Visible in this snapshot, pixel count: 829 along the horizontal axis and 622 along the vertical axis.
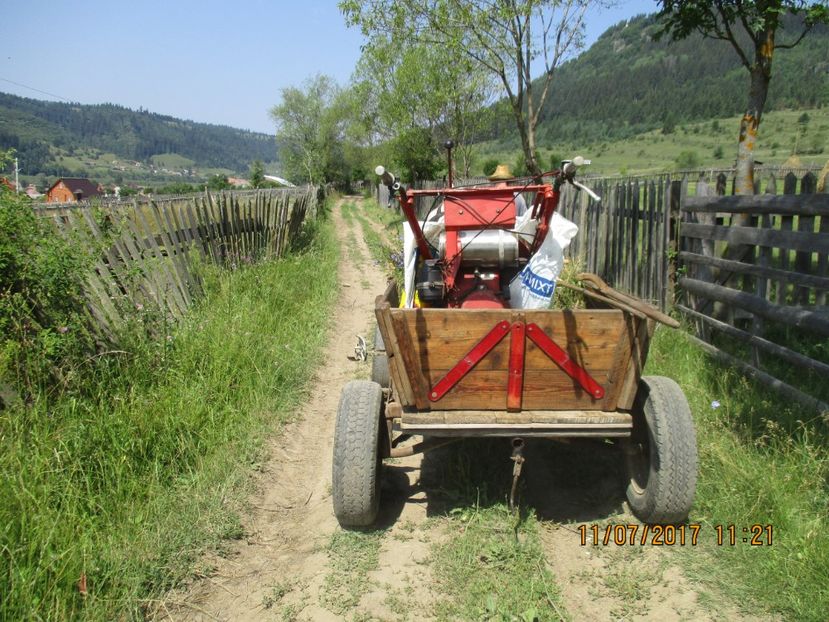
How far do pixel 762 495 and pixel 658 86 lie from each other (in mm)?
154001

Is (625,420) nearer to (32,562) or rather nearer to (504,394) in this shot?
(504,394)

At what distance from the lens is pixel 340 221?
29.8m

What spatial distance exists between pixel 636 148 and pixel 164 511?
307 ft

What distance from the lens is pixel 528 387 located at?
3.37 m

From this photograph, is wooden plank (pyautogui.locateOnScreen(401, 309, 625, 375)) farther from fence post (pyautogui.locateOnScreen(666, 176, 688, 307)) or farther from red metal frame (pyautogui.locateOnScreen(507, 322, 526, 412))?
fence post (pyautogui.locateOnScreen(666, 176, 688, 307))

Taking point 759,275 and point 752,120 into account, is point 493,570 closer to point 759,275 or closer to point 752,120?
point 759,275

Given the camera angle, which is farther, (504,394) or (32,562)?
(504,394)

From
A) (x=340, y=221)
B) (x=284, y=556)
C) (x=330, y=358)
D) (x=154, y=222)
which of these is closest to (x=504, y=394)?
(x=284, y=556)

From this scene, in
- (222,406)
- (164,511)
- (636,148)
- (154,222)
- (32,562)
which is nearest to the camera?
(32,562)

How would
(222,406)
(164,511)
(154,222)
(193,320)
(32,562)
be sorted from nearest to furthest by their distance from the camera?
1. (32,562)
2. (164,511)
3. (222,406)
4. (193,320)
5. (154,222)

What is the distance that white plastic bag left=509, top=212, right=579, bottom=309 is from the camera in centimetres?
400

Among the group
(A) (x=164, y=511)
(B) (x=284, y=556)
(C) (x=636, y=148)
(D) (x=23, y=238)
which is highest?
(C) (x=636, y=148)

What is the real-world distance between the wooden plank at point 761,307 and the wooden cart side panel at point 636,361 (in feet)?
5.89
